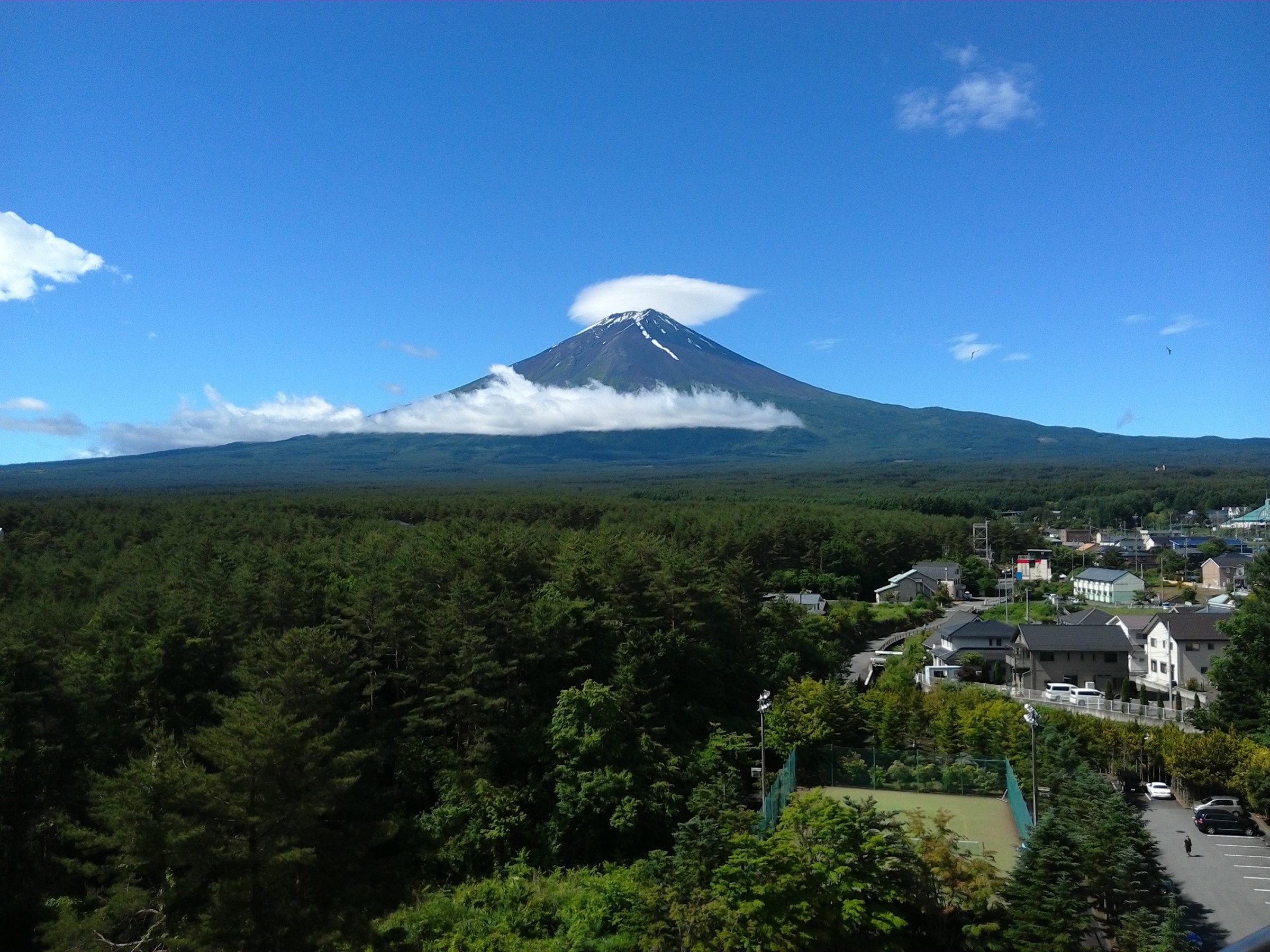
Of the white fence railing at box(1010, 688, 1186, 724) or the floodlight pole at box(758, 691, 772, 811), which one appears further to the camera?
the white fence railing at box(1010, 688, 1186, 724)

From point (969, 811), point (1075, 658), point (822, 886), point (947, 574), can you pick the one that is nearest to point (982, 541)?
point (947, 574)

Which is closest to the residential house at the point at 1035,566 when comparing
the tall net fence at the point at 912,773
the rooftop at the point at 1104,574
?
the rooftop at the point at 1104,574

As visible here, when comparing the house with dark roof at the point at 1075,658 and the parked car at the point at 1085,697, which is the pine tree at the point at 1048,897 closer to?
the parked car at the point at 1085,697

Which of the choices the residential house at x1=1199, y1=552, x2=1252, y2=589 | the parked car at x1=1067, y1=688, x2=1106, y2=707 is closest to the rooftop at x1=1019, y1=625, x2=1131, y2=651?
the parked car at x1=1067, y1=688, x2=1106, y2=707

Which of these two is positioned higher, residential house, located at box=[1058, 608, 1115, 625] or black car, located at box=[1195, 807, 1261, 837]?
residential house, located at box=[1058, 608, 1115, 625]

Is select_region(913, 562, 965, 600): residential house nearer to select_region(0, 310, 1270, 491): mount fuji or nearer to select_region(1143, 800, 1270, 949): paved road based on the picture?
select_region(1143, 800, 1270, 949): paved road

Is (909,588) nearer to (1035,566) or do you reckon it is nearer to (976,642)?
(1035,566)

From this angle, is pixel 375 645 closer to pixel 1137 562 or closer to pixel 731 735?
pixel 731 735

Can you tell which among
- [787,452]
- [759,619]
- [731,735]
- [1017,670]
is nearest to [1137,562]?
[1017,670]
